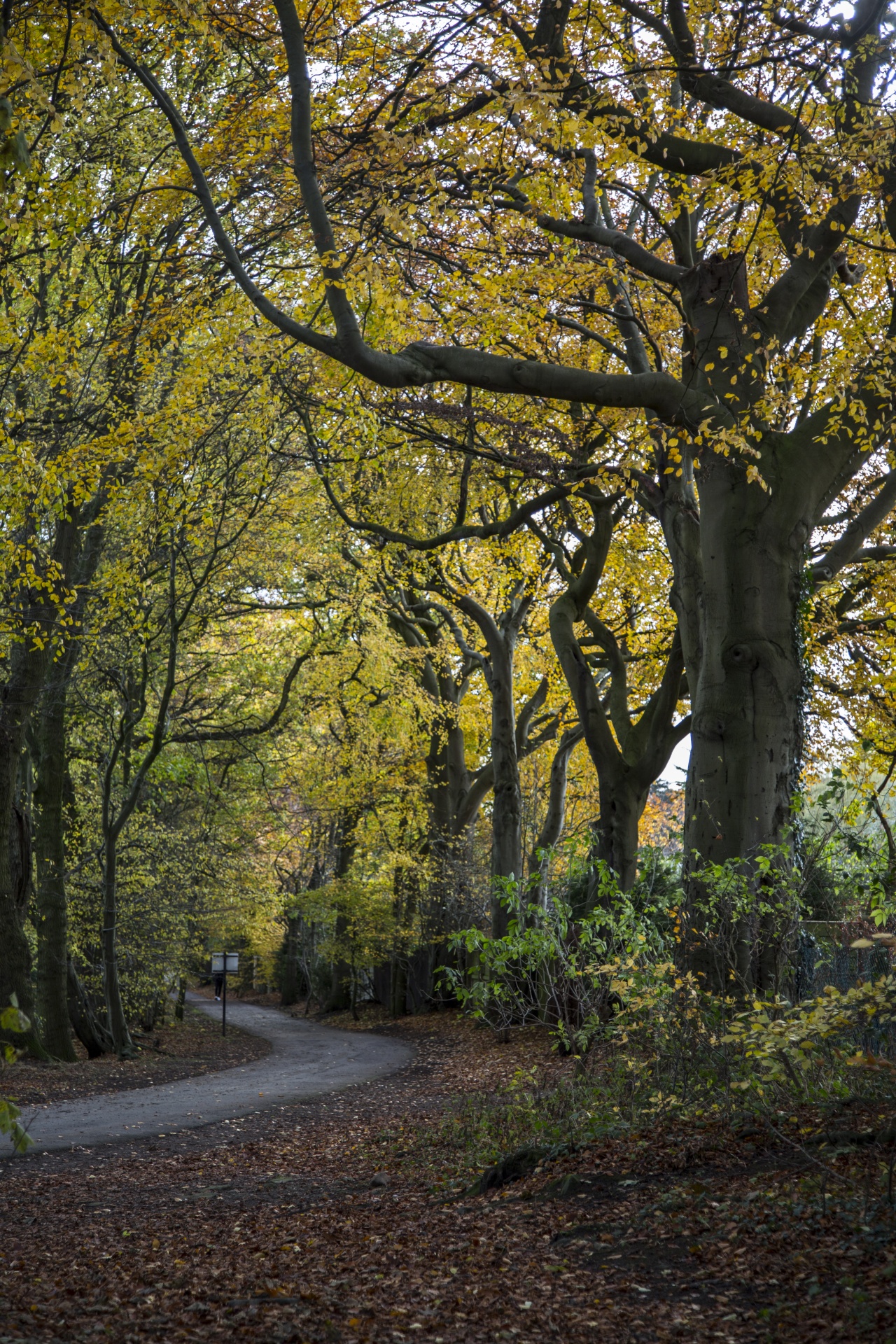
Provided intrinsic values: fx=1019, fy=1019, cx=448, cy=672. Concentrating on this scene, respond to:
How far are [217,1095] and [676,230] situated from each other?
10.5m

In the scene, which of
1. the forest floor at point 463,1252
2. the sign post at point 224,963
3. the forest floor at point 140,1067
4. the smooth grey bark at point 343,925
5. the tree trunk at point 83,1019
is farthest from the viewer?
the smooth grey bark at point 343,925

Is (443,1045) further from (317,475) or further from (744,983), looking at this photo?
(744,983)

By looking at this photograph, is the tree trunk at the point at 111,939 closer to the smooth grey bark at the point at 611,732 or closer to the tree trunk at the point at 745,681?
the smooth grey bark at the point at 611,732

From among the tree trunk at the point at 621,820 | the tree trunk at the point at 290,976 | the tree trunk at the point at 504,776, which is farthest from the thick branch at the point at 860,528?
the tree trunk at the point at 290,976

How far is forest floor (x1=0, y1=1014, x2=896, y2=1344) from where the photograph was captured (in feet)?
11.9

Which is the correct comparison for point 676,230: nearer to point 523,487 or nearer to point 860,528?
point 860,528

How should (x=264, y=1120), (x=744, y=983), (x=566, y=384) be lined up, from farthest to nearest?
(x=264, y=1120) < (x=566, y=384) < (x=744, y=983)

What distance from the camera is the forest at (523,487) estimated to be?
5.99 meters

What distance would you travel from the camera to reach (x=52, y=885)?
14.6 metres

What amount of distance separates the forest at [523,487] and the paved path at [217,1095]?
1.29 m

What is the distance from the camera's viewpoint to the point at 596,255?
1020 cm

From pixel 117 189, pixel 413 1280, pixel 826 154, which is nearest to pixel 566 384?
pixel 826 154

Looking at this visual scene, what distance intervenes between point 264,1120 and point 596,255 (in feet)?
30.1

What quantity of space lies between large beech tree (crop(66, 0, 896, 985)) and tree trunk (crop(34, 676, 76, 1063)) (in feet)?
26.4
